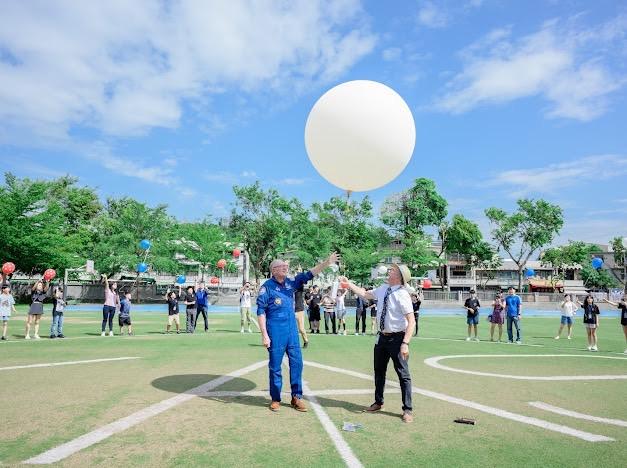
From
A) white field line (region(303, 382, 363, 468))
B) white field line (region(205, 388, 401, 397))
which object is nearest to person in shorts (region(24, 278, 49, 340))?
white field line (region(205, 388, 401, 397))

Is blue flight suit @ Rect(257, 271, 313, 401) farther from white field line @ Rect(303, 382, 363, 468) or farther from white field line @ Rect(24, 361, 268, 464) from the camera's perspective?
white field line @ Rect(24, 361, 268, 464)

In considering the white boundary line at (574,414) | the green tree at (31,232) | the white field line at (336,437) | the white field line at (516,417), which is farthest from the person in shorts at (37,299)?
the green tree at (31,232)

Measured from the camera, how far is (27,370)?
30.6 ft

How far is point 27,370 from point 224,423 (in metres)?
5.98

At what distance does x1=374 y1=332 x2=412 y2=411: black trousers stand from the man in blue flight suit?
1145mm

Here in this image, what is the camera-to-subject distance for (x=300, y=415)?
20.5ft

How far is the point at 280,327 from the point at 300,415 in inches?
50.8

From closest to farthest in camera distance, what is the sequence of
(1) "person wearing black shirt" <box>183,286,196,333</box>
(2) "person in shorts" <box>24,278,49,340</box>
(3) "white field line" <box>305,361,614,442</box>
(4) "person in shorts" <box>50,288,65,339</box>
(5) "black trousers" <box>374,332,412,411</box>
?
(3) "white field line" <box>305,361,614,442</box> < (5) "black trousers" <box>374,332,412,411</box> < (2) "person in shorts" <box>24,278,49,340</box> < (4) "person in shorts" <box>50,288,65,339</box> < (1) "person wearing black shirt" <box>183,286,196,333</box>

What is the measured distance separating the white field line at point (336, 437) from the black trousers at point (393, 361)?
0.89 m

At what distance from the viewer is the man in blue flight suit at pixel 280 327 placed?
21.8 feet

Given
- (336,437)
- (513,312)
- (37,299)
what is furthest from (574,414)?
(37,299)

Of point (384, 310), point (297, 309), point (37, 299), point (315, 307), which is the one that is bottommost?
point (315, 307)

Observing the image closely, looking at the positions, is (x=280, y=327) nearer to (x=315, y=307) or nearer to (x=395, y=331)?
(x=395, y=331)

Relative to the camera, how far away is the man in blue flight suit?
6.63 metres
